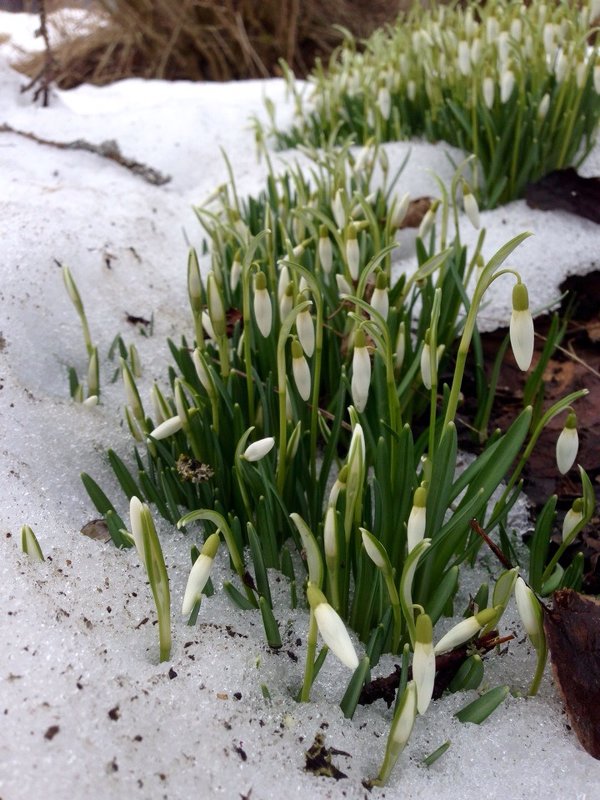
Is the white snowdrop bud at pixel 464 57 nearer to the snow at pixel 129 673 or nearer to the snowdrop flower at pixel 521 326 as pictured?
the snow at pixel 129 673

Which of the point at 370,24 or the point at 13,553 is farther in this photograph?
the point at 370,24

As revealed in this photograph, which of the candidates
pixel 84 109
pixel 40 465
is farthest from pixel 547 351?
pixel 84 109

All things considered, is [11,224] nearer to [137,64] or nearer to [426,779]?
[426,779]

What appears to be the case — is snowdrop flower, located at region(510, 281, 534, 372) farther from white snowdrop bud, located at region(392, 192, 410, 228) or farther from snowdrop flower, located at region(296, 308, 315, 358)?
white snowdrop bud, located at region(392, 192, 410, 228)

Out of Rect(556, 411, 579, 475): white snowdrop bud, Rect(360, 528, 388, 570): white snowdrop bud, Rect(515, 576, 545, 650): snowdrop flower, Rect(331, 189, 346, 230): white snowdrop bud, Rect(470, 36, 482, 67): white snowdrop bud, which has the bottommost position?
Rect(515, 576, 545, 650): snowdrop flower

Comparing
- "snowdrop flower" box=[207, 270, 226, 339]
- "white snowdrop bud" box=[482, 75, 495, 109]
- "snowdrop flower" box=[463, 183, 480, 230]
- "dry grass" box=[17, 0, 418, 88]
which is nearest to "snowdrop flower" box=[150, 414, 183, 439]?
"snowdrop flower" box=[207, 270, 226, 339]

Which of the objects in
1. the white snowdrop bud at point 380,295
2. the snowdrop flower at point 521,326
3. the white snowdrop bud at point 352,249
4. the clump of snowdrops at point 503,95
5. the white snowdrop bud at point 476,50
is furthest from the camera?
the white snowdrop bud at point 476,50

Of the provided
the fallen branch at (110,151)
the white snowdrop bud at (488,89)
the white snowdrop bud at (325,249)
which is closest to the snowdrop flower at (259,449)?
the white snowdrop bud at (325,249)
